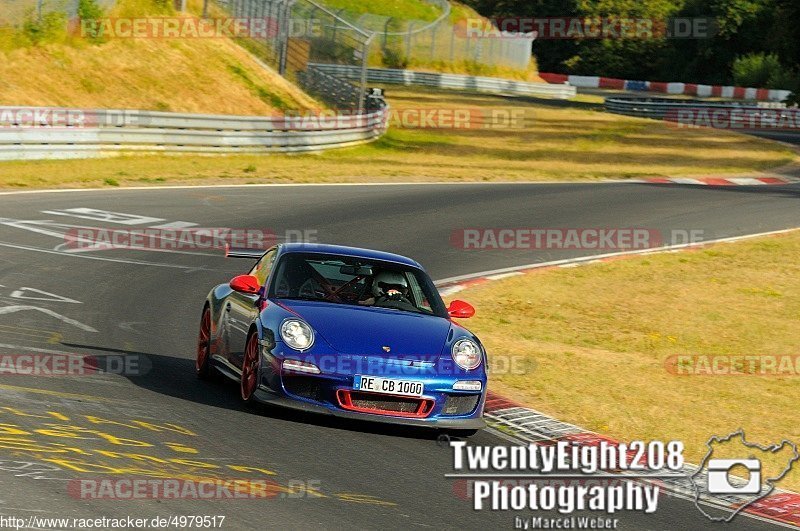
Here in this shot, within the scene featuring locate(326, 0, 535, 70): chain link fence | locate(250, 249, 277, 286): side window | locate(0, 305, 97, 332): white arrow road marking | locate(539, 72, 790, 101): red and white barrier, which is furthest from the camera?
locate(539, 72, 790, 101): red and white barrier

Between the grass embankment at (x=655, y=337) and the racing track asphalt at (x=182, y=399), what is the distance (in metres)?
1.51

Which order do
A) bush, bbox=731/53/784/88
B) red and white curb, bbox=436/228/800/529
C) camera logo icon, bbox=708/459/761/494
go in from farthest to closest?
bush, bbox=731/53/784/88, camera logo icon, bbox=708/459/761/494, red and white curb, bbox=436/228/800/529

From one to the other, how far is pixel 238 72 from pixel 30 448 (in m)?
32.8

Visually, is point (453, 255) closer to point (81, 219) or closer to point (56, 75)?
point (81, 219)

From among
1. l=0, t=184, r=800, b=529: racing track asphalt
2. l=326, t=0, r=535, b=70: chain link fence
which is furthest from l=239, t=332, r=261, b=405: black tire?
l=326, t=0, r=535, b=70: chain link fence

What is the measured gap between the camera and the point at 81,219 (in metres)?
19.3

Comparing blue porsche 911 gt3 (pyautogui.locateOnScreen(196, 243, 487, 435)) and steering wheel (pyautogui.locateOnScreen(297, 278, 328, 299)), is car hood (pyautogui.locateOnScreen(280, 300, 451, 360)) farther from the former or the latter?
steering wheel (pyautogui.locateOnScreen(297, 278, 328, 299))

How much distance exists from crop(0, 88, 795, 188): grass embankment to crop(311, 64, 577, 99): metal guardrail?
346 inches

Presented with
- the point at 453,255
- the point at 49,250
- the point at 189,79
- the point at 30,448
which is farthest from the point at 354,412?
the point at 189,79

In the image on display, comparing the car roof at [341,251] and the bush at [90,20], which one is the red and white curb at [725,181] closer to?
the bush at [90,20]

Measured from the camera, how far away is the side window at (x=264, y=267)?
10430 millimetres

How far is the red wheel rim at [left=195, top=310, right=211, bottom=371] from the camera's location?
1059 cm

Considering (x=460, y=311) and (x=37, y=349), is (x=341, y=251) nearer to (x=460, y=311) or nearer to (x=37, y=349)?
(x=460, y=311)

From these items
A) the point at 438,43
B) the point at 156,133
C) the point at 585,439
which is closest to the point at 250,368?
the point at 585,439
